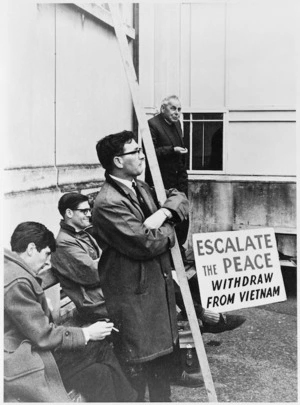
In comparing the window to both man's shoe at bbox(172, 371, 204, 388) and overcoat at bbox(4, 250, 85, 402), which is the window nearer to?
man's shoe at bbox(172, 371, 204, 388)

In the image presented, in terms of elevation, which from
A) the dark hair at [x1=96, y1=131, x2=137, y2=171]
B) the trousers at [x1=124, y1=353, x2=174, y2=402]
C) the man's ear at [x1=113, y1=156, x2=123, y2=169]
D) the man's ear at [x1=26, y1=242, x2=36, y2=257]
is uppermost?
the dark hair at [x1=96, y1=131, x2=137, y2=171]

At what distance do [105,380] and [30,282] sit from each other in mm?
683

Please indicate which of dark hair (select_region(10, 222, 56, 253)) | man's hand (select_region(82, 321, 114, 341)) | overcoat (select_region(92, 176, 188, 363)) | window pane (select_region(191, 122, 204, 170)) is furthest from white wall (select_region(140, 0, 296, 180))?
man's hand (select_region(82, 321, 114, 341))

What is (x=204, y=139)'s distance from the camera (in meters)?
4.75

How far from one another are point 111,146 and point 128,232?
42 centimetres

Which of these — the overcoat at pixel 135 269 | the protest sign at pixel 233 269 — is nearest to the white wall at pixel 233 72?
the protest sign at pixel 233 269

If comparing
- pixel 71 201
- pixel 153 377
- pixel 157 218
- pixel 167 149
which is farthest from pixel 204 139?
pixel 153 377

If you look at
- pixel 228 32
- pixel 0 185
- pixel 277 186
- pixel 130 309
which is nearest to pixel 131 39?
pixel 228 32

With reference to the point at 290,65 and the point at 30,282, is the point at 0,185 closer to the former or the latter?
the point at 30,282

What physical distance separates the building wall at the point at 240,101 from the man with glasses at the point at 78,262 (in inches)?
63.9

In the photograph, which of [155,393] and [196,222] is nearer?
[155,393]

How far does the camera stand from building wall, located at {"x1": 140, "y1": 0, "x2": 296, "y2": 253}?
172 inches

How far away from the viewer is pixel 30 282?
7.68 feet

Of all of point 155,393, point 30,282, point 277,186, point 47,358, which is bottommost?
point 155,393
